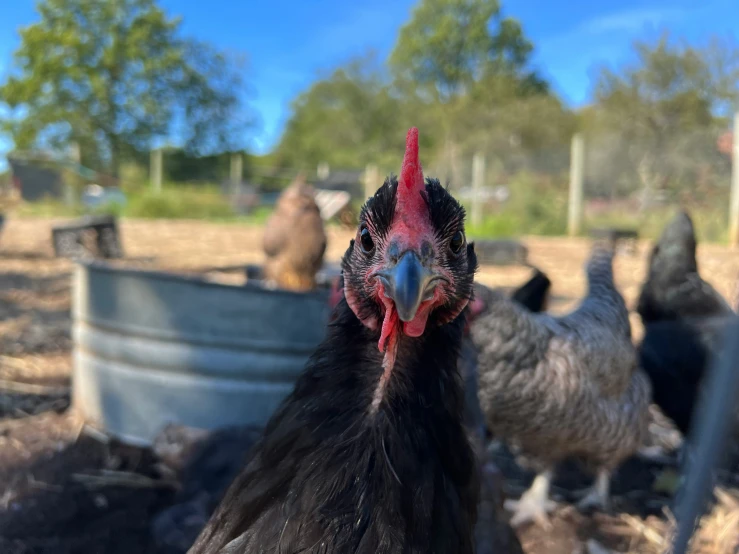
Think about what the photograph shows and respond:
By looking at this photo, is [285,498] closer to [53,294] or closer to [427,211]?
[427,211]

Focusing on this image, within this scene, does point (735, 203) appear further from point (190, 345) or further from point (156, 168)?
point (156, 168)

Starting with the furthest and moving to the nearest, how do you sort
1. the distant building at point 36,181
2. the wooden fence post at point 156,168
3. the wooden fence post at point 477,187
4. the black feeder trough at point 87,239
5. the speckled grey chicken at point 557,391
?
1. the wooden fence post at point 156,168
2. the distant building at point 36,181
3. the wooden fence post at point 477,187
4. the black feeder trough at point 87,239
5. the speckled grey chicken at point 557,391

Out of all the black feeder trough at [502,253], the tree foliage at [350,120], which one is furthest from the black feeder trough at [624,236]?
the tree foliage at [350,120]

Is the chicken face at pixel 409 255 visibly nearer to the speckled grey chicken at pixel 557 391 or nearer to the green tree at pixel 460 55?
the speckled grey chicken at pixel 557 391

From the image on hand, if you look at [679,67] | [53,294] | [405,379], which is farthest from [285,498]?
[679,67]

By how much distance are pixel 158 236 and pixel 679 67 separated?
18.1m

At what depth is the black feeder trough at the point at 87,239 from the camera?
7512mm

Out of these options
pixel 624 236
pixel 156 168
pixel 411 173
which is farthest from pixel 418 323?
pixel 156 168

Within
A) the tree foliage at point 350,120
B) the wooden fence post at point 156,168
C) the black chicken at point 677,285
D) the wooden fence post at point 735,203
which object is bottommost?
the black chicken at point 677,285

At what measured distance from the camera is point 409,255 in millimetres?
964

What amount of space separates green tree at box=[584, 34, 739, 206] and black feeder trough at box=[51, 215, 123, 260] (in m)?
12.1

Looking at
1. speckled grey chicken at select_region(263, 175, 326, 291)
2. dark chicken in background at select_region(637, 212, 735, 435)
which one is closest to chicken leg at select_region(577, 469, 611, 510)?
dark chicken in background at select_region(637, 212, 735, 435)

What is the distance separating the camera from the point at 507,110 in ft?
84.9

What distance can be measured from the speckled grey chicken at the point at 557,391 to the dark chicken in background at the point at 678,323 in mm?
450
